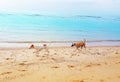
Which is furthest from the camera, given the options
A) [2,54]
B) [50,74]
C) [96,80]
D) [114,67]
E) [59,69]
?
[2,54]

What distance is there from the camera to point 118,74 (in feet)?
26.2

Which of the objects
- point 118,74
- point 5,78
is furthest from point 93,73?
point 5,78

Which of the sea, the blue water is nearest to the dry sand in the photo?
the sea

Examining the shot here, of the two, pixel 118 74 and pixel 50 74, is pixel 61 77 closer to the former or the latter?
pixel 50 74

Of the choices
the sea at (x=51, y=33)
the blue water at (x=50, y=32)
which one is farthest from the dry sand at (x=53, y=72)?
the blue water at (x=50, y=32)

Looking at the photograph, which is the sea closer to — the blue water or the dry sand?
the blue water

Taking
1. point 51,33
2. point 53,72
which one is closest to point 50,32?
point 51,33

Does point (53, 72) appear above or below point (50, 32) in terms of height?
above

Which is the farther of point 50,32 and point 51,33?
point 50,32

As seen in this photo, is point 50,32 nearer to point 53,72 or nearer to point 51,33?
point 51,33

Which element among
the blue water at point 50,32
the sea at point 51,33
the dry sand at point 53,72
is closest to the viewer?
the dry sand at point 53,72

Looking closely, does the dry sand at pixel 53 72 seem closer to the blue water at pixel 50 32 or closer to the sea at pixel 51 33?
the sea at pixel 51 33

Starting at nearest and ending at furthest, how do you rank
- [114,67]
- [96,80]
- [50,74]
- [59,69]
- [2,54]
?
[96,80], [50,74], [59,69], [114,67], [2,54]

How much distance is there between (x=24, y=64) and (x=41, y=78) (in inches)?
85.3
